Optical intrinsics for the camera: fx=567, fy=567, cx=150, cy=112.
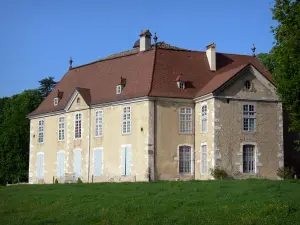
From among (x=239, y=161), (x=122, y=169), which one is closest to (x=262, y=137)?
(x=239, y=161)

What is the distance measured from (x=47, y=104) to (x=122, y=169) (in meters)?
11.6

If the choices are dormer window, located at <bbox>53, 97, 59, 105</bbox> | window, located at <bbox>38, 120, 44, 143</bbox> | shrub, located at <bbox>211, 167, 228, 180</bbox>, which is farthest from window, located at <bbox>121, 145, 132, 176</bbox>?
window, located at <bbox>38, 120, 44, 143</bbox>

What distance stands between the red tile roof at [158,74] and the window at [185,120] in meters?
0.96

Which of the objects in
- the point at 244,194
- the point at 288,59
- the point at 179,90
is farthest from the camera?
the point at 179,90

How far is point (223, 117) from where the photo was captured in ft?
111

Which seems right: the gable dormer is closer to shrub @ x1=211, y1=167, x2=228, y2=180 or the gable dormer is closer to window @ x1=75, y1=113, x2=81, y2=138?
window @ x1=75, y1=113, x2=81, y2=138

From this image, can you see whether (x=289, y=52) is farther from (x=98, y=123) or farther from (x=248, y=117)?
(x=98, y=123)

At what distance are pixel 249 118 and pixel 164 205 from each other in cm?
1542

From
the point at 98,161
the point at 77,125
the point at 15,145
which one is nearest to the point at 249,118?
the point at 98,161

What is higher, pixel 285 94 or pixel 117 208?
pixel 285 94

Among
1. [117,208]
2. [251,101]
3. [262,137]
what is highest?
[251,101]

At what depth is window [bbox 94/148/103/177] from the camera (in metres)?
38.4

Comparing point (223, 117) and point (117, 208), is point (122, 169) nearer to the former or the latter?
point (223, 117)

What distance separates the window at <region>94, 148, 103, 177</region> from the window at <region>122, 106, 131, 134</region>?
266 cm
